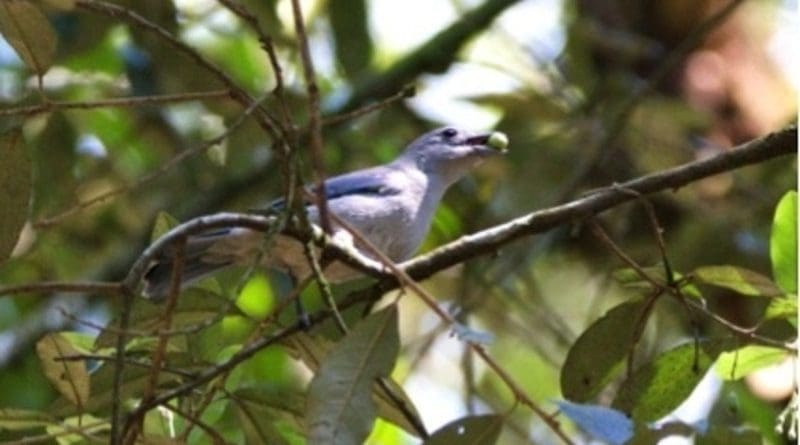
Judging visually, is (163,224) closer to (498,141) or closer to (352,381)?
(352,381)

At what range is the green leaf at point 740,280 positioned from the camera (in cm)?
297

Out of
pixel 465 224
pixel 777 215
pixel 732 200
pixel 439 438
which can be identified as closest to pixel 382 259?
pixel 439 438

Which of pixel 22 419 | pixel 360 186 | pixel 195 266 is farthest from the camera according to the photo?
pixel 360 186

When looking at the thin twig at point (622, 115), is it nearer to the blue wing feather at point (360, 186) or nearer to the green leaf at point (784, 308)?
the blue wing feather at point (360, 186)

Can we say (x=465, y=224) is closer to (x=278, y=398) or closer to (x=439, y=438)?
(x=278, y=398)

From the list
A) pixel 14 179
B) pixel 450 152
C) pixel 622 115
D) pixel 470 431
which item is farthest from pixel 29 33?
pixel 622 115

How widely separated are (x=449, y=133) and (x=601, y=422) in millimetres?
2595

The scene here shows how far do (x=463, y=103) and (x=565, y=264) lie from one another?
106cm

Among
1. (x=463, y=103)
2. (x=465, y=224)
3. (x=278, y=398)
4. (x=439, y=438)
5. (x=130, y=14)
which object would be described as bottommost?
(x=439, y=438)

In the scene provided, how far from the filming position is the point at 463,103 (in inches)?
231

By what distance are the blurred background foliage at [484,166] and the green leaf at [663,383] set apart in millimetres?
1566

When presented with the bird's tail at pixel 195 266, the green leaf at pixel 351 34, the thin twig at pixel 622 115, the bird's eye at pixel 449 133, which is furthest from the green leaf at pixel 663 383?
the green leaf at pixel 351 34

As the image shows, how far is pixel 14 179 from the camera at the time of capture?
2883 mm

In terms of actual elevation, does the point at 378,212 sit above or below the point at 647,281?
above
